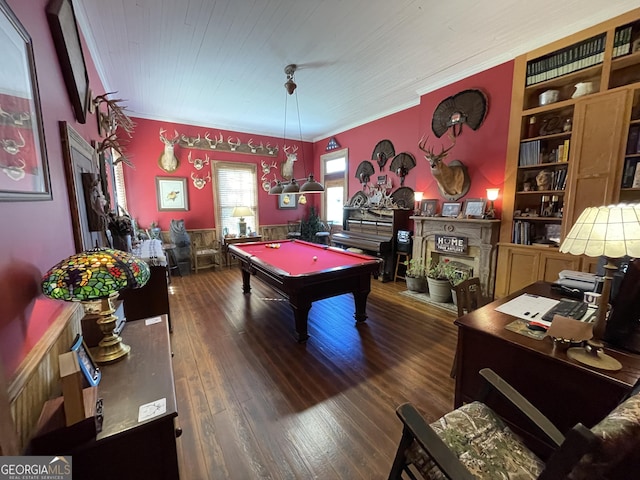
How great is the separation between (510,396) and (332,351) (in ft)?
5.61

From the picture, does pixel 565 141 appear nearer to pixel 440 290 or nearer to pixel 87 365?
pixel 440 290

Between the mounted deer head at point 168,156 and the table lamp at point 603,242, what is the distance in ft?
20.1

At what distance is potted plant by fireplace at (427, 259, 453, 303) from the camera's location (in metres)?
3.71

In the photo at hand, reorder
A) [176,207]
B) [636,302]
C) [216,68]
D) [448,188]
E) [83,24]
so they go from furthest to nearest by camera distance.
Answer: [176,207] → [448,188] → [216,68] → [83,24] → [636,302]

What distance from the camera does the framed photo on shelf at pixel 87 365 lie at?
1.00 metres

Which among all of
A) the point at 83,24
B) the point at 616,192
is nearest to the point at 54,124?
the point at 83,24

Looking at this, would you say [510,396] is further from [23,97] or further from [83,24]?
[83,24]

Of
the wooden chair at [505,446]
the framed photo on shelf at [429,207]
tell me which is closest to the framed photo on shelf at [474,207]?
the framed photo on shelf at [429,207]

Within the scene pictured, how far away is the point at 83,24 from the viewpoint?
94.7 inches

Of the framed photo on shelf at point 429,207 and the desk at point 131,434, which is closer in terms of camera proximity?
the desk at point 131,434

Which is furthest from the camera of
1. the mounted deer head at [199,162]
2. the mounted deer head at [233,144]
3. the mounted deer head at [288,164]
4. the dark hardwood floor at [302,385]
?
the mounted deer head at [288,164]

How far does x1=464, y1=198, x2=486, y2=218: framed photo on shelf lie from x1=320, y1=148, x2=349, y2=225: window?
2.97 m

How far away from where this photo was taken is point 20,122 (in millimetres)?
1069

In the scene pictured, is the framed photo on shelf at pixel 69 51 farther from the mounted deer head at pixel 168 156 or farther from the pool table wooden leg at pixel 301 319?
the mounted deer head at pixel 168 156
